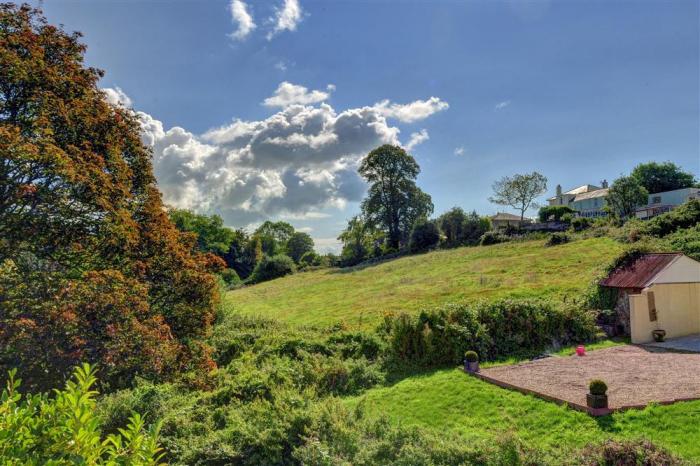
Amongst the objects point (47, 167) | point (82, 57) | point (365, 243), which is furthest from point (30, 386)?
point (365, 243)

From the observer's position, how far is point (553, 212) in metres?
55.8

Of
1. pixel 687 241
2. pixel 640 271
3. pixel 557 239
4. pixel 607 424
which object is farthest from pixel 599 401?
pixel 557 239

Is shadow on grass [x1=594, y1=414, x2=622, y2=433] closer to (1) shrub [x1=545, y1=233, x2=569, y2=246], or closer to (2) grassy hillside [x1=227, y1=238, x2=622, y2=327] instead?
(2) grassy hillside [x1=227, y1=238, x2=622, y2=327]

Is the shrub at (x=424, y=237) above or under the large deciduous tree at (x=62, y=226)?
above

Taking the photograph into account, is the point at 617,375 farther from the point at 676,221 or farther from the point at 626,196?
the point at 626,196

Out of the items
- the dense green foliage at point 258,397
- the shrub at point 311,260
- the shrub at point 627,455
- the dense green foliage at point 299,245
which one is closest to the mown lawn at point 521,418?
the shrub at point 627,455

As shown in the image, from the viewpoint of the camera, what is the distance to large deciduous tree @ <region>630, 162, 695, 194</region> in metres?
61.3

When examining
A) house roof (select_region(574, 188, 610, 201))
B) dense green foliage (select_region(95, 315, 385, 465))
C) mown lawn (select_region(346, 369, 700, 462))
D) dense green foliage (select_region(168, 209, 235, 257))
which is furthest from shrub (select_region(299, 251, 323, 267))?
mown lawn (select_region(346, 369, 700, 462))

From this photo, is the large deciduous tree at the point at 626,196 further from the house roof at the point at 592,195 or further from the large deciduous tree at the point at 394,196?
the large deciduous tree at the point at 394,196

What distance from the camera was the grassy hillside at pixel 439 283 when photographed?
71.4 ft

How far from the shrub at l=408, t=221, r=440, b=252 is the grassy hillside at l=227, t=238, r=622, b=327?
6.66 m

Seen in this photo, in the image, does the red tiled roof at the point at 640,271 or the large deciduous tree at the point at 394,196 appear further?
the large deciduous tree at the point at 394,196

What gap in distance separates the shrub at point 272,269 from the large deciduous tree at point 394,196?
485 inches

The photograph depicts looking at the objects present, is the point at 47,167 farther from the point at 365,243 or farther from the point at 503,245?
the point at 365,243
